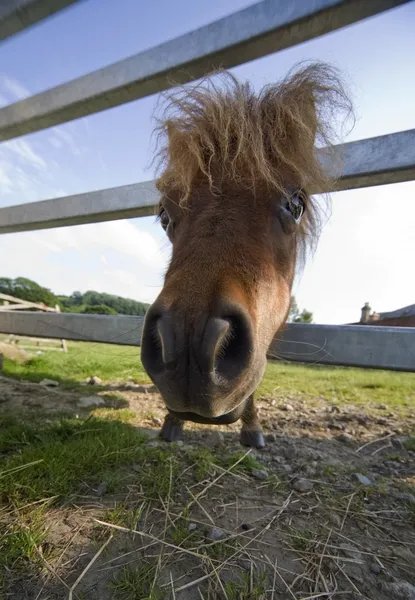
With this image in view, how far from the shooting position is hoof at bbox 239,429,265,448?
2.13 metres

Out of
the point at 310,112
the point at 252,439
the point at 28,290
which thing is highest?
the point at 28,290

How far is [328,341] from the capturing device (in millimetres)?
2154

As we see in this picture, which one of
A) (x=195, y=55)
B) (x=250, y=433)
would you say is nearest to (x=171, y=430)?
(x=250, y=433)

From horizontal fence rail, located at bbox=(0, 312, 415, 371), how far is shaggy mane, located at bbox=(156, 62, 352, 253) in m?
1.07

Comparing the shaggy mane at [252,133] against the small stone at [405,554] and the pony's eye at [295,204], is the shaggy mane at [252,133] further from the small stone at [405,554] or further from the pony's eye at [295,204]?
the small stone at [405,554]

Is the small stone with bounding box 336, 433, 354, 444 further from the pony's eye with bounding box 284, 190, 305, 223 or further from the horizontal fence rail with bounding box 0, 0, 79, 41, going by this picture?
the horizontal fence rail with bounding box 0, 0, 79, 41

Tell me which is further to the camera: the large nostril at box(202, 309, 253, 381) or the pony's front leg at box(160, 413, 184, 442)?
the pony's front leg at box(160, 413, 184, 442)

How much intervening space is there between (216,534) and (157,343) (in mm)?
920

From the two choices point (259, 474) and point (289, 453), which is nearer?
point (259, 474)

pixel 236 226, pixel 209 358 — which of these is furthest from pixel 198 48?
pixel 209 358

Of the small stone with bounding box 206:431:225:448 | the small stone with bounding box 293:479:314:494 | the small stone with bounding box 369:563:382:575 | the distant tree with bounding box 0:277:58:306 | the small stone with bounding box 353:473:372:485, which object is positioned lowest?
the small stone with bounding box 369:563:382:575

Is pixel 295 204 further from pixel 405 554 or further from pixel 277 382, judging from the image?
pixel 277 382

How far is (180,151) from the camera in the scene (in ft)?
5.49

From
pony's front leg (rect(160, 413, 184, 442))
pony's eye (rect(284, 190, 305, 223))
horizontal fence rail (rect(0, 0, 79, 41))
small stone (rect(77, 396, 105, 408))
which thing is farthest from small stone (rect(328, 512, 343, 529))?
horizontal fence rail (rect(0, 0, 79, 41))
